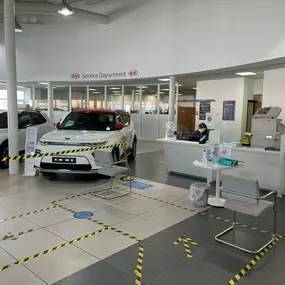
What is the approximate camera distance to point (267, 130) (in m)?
5.90

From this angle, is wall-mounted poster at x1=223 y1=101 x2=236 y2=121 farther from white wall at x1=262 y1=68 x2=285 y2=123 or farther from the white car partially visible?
the white car partially visible

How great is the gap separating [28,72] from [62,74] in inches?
74.2

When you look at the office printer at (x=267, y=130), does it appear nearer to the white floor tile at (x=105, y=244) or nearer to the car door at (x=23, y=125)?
the white floor tile at (x=105, y=244)

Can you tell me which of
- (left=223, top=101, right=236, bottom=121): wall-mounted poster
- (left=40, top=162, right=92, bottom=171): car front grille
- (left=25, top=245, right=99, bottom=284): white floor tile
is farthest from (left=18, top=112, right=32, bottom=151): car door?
(left=223, top=101, right=236, bottom=121): wall-mounted poster

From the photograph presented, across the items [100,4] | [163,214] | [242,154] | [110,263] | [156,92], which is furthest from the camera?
[156,92]

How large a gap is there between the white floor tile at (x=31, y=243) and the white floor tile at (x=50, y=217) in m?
0.32

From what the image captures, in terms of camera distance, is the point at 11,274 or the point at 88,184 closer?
the point at 11,274

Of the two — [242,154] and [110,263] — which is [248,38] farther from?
[110,263]

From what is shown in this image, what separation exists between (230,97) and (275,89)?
7.88 feet

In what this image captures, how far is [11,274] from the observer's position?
2.68m

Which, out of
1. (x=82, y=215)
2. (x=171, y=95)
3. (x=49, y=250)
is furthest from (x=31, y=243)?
(x=171, y=95)

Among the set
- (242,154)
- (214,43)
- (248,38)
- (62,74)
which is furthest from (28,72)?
(242,154)

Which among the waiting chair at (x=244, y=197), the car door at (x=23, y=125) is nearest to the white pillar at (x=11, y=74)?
the car door at (x=23, y=125)

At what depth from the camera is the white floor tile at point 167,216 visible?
Result: 4.05 m
